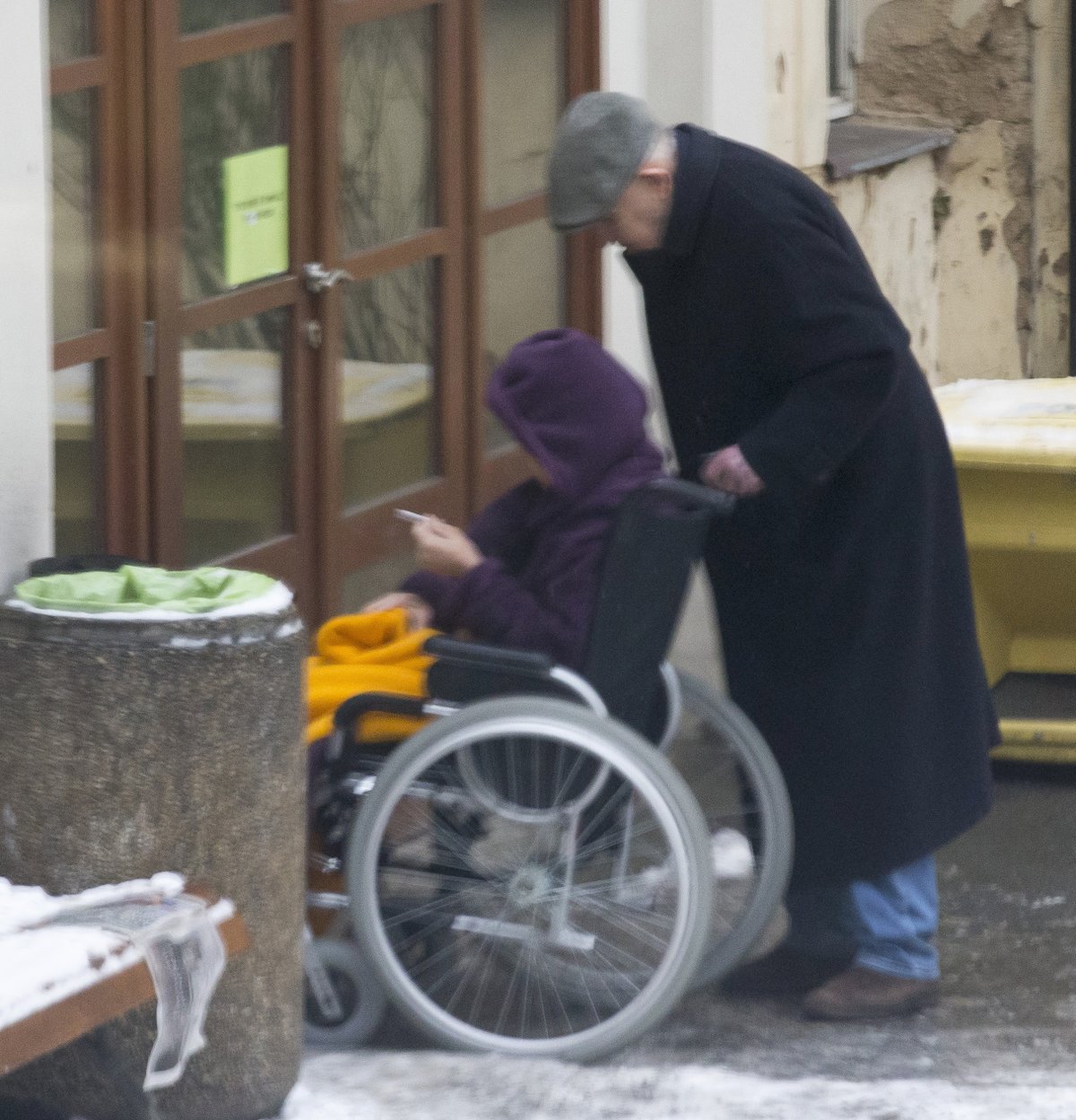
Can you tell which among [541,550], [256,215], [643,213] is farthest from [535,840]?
[256,215]

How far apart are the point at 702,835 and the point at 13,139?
5.16ft

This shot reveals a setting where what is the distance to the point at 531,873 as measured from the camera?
4059 millimetres

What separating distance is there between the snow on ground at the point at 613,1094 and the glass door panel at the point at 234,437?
4.37ft

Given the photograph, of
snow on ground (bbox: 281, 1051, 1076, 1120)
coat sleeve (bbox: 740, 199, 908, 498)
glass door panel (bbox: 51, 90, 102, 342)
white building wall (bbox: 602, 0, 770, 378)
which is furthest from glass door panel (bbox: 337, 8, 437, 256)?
snow on ground (bbox: 281, 1051, 1076, 1120)

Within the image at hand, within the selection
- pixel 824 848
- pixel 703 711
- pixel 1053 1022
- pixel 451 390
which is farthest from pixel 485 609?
pixel 451 390

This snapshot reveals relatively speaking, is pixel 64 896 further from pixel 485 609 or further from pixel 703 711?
pixel 703 711

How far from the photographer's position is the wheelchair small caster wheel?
13.5ft

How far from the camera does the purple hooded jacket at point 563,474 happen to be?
4105 mm

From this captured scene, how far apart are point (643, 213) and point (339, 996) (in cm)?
146

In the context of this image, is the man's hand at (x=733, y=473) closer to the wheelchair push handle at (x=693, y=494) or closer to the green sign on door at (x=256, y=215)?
the wheelchair push handle at (x=693, y=494)

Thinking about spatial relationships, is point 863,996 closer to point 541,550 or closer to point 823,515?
point 823,515

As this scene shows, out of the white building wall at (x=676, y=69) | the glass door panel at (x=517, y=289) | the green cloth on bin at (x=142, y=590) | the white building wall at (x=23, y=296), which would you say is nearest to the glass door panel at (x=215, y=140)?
the white building wall at (x=23, y=296)

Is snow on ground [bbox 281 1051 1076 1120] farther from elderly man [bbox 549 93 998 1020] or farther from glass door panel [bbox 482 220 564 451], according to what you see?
glass door panel [bbox 482 220 564 451]

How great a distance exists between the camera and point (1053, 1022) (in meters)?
4.45
